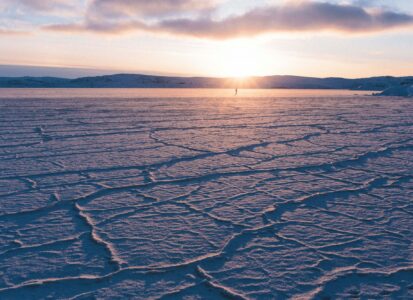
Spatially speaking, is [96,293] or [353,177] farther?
[353,177]

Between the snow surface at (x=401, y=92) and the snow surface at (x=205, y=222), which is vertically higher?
the snow surface at (x=401, y=92)

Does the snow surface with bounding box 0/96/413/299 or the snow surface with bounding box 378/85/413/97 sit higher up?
the snow surface with bounding box 378/85/413/97

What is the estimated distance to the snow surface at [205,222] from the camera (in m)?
1.32

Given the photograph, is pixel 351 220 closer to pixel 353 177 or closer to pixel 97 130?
pixel 353 177

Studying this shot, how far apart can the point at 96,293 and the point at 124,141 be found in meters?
2.98

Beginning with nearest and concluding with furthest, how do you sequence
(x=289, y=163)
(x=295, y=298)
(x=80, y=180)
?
(x=295, y=298), (x=80, y=180), (x=289, y=163)

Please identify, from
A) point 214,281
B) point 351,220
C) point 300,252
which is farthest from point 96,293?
point 351,220

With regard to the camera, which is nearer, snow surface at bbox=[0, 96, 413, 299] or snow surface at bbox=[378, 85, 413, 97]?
snow surface at bbox=[0, 96, 413, 299]

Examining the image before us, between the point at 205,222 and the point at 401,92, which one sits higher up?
the point at 401,92

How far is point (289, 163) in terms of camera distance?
3090mm

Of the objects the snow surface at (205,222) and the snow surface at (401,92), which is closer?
the snow surface at (205,222)

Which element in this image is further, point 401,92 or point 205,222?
point 401,92

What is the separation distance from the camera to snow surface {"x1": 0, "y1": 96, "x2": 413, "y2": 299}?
4.32 feet

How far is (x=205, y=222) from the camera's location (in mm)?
1830
